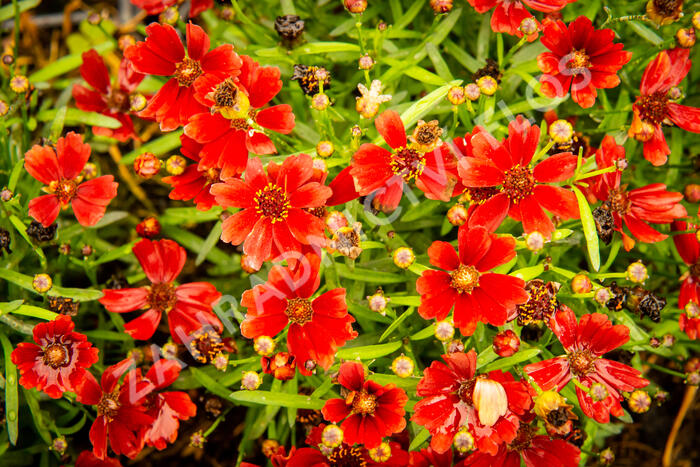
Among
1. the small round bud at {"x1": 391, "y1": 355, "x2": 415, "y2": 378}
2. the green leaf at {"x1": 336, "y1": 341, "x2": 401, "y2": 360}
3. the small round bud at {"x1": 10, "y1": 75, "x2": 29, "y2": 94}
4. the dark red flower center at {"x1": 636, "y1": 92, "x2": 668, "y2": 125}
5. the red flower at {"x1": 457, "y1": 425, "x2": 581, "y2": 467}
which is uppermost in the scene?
the dark red flower center at {"x1": 636, "y1": 92, "x2": 668, "y2": 125}

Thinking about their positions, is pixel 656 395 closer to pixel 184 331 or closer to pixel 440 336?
pixel 440 336

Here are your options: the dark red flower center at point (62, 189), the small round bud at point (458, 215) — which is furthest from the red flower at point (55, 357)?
the small round bud at point (458, 215)

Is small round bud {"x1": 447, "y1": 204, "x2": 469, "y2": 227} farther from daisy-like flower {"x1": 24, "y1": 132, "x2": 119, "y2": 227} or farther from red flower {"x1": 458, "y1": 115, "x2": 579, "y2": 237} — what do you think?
daisy-like flower {"x1": 24, "y1": 132, "x2": 119, "y2": 227}

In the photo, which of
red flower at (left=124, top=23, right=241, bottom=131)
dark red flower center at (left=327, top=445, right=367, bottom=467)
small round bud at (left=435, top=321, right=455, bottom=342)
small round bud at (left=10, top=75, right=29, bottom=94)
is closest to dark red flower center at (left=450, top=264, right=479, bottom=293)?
small round bud at (left=435, top=321, right=455, bottom=342)

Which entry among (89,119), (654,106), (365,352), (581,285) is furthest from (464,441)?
(89,119)

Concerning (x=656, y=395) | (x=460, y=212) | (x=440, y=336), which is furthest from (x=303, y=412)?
(x=656, y=395)

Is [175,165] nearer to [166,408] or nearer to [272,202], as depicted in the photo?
[272,202]
